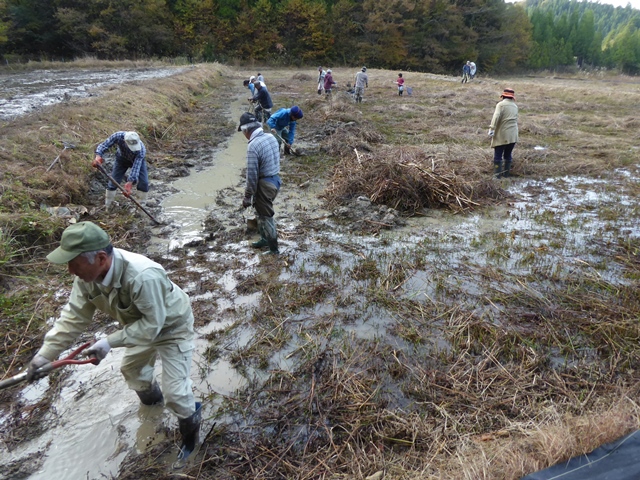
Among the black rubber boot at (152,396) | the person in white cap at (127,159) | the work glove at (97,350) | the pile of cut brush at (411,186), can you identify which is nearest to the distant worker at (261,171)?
the person in white cap at (127,159)

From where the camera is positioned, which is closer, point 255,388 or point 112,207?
point 255,388

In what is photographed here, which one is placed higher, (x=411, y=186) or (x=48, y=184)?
(x=48, y=184)

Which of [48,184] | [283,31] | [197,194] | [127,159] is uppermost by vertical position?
[283,31]

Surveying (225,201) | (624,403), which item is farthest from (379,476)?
(225,201)

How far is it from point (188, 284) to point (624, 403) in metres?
4.37

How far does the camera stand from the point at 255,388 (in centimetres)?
332

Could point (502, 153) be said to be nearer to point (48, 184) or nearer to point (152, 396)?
point (152, 396)

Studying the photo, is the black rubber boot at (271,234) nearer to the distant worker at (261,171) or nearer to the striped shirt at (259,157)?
the distant worker at (261,171)

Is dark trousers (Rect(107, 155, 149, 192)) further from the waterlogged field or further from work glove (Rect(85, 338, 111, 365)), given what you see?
work glove (Rect(85, 338, 111, 365))

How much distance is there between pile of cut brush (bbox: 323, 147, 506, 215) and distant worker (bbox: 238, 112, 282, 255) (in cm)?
215

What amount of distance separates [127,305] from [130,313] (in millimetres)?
60

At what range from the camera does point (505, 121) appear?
8016 millimetres

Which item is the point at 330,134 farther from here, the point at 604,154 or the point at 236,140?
the point at 604,154

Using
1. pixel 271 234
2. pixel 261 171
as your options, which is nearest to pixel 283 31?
pixel 261 171
